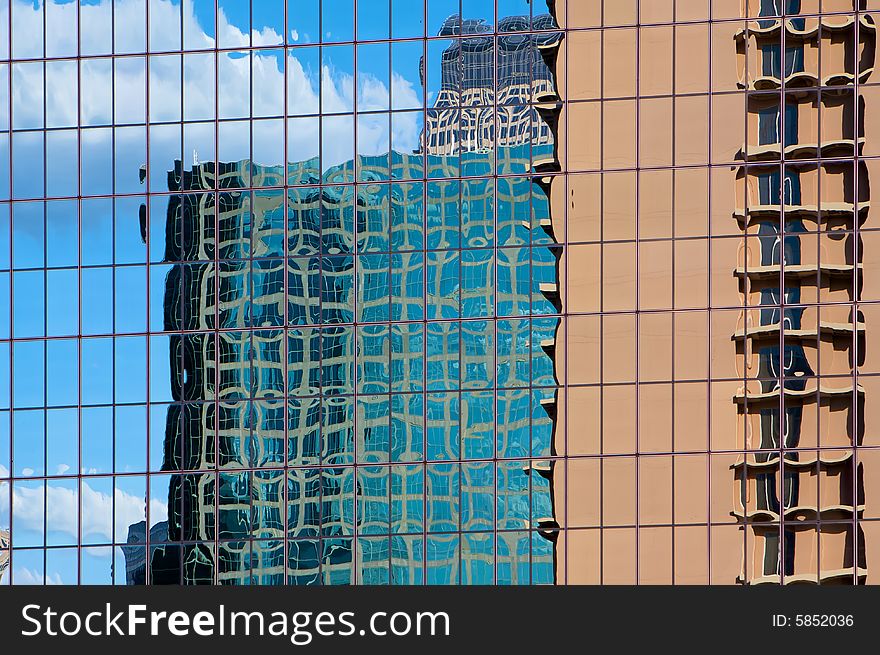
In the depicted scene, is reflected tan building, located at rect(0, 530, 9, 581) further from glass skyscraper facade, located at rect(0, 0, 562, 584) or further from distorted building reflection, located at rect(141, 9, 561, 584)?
distorted building reflection, located at rect(141, 9, 561, 584)

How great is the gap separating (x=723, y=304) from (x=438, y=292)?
692 cm

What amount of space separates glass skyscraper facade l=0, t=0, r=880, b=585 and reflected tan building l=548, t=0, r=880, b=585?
0.25ft

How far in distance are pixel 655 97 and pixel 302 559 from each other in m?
14.3

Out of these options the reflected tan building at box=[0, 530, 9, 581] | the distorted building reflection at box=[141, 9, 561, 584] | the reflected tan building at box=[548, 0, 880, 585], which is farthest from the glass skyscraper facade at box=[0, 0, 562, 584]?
the reflected tan building at box=[548, 0, 880, 585]

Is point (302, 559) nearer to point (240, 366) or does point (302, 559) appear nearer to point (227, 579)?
point (227, 579)

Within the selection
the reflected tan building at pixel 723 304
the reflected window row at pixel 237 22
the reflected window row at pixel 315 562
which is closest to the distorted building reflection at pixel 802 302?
the reflected tan building at pixel 723 304

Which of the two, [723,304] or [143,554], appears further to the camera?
[143,554]

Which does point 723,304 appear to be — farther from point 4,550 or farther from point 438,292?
point 4,550

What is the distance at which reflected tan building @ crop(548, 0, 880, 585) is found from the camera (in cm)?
3481

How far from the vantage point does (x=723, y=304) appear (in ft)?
115

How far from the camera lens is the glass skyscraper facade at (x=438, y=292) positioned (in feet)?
115

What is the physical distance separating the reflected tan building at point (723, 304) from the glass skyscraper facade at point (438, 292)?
0.08m

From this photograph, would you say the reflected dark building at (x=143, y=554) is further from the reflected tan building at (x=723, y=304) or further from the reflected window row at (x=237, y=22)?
the reflected window row at (x=237, y=22)

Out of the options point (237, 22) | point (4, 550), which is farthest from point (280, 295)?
point (4, 550)
